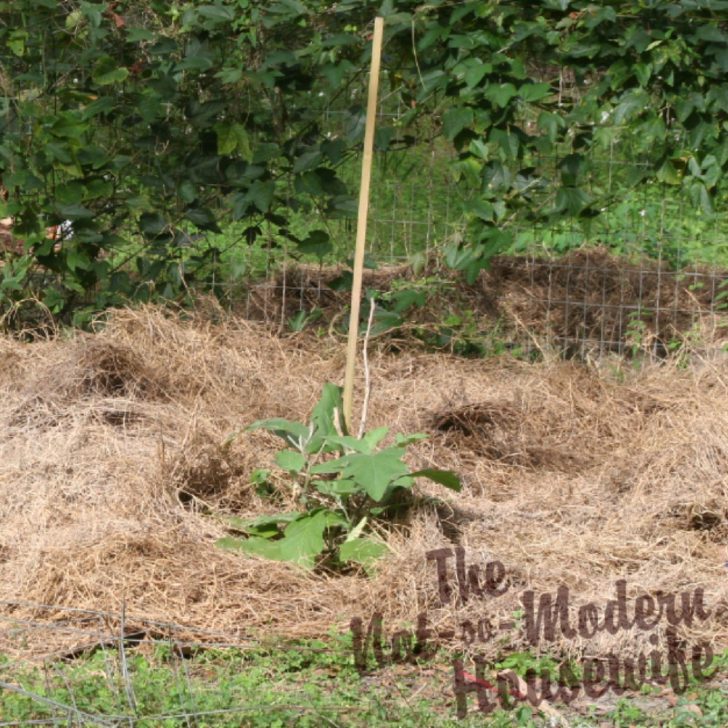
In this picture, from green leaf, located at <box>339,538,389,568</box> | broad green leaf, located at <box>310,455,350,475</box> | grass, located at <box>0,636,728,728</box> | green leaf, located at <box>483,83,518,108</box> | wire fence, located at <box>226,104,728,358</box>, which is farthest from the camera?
wire fence, located at <box>226,104,728,358</box>

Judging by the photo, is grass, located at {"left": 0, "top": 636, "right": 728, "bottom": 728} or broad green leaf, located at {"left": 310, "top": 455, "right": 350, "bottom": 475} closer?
grass, located at {"left": 0, "top": 636, "right": 728, "bottom": 728}

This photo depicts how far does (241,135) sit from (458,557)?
117 inches

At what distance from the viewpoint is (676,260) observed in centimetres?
697

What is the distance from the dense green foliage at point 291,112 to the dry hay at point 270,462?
2.02 ft

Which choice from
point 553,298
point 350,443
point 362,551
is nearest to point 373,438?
point 350,443

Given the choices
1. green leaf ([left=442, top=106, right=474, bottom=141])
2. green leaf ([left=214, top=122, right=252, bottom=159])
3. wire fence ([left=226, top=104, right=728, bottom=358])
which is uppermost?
green leaf ([left=442, top=106, right=474, bottom=141])

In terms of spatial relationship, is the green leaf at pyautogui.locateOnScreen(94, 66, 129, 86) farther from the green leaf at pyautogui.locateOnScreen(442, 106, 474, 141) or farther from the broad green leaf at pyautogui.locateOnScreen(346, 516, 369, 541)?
the broad green leaf at pyautogui.locateOnScreen(346, 516, 369, 541)

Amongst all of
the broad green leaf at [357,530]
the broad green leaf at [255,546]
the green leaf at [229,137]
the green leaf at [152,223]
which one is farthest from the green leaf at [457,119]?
the broad green leaf at [255,546]

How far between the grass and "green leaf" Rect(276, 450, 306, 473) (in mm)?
678

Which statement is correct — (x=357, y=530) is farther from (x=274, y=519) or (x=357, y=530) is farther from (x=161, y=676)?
(x=161, y=676)

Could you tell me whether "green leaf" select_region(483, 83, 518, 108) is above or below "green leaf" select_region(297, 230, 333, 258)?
above

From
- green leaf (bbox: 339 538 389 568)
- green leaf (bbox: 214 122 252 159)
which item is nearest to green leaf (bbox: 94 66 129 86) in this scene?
green leaf (bbox: 214 122 252 159)

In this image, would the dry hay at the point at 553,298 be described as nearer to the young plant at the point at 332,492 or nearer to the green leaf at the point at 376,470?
the young plant at the point at 332,492

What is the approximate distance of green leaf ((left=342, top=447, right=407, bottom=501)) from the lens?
161 inches
